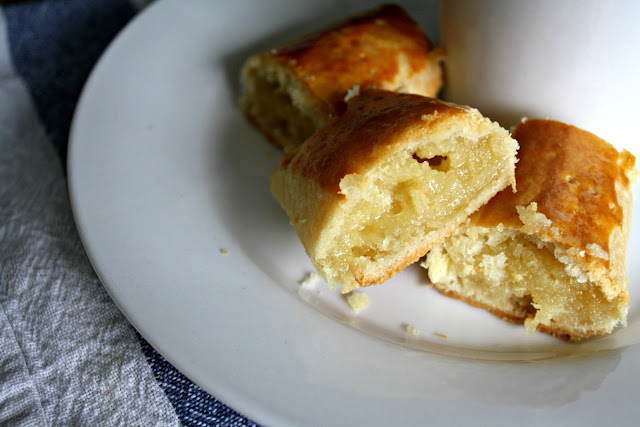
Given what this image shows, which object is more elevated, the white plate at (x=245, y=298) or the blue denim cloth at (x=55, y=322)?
the white plate at (x=245, y=298)

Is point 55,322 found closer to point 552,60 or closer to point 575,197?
point 575,197

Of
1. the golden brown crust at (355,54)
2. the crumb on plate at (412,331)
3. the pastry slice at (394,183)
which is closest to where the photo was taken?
the pastry slice at (394,183)

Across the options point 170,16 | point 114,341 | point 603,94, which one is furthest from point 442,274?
point 170,16

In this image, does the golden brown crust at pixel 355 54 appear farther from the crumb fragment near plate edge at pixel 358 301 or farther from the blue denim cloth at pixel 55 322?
the blue denim cloth at pixel 55 322

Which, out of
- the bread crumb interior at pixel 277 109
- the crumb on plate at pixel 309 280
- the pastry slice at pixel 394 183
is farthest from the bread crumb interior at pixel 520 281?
the bread crumb interior at pixel 277 109

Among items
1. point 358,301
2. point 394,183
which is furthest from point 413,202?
point 358,301

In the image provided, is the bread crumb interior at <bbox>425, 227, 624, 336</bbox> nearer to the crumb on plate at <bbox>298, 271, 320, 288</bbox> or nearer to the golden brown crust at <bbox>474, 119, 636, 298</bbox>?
the golden brown crust at <bbox>474, 119, 636, 298</bbox>
